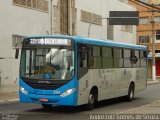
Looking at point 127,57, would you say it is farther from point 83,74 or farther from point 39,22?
point 39,22

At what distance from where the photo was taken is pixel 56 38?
17844mm

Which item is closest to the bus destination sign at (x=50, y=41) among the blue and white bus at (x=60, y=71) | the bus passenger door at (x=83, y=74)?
Answer: the blue and white bus at (x=60, y=71)

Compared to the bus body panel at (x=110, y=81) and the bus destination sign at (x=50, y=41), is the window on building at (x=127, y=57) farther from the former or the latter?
the bus destination sign at (x=50, y=41)

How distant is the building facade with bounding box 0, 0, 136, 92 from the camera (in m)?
34.5

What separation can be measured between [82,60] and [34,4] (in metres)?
21.4

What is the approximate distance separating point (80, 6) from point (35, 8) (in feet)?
30.7

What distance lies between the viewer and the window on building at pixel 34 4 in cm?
3654

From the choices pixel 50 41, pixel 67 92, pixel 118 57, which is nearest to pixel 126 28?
pixel 118 57

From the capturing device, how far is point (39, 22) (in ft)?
129

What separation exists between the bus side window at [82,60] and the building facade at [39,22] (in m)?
15.8

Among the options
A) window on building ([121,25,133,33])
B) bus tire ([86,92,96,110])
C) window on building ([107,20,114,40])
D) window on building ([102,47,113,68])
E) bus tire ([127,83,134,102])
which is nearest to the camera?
bus tire ([86,92,96,110])

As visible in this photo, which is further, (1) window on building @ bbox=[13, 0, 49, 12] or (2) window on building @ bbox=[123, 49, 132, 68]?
(1) window on building @ bbox=[13, 0, 49, 12]

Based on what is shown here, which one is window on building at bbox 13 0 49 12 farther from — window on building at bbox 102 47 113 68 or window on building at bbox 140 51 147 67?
window on building at bbox 102 47 113 68

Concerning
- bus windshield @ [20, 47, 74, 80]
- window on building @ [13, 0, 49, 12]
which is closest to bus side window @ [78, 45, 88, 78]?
bus windshield @ [20, 47, 74, 80]
